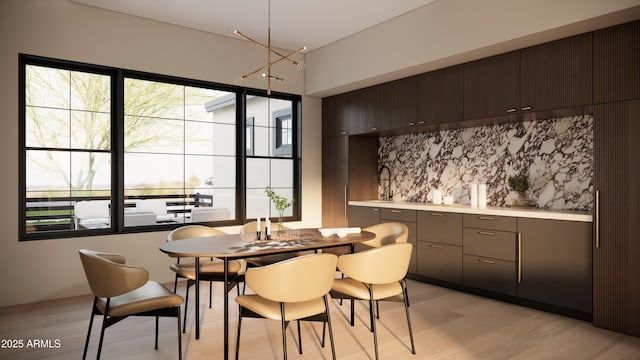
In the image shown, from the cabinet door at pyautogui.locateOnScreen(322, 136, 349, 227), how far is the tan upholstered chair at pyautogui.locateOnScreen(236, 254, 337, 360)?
3.51 meters

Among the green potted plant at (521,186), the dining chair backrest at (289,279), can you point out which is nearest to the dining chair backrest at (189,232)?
the dining chair backrest at (289,279)

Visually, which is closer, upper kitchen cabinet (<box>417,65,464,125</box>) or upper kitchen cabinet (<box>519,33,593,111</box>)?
upper kitchen cabinet (<box>519,33,593,111</box>)

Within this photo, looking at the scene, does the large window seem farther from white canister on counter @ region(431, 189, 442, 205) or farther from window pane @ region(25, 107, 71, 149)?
white canister on counter @ region(431, 189, 442, 205)

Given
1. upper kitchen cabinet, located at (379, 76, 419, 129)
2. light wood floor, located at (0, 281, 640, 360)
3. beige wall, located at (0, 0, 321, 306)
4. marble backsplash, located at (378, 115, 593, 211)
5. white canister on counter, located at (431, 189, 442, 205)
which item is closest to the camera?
light wood floor, located at (0, 281, 640, 360)

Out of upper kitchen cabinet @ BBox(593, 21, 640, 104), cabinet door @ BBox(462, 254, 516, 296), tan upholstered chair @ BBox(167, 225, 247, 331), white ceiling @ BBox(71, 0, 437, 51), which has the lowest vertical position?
cabinet door @ BBox(462, 254, 516, 296)

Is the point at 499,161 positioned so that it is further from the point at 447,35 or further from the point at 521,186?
the point at 447,35

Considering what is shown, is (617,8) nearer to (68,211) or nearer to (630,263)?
(630,263)

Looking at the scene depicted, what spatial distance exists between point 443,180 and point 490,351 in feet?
9.21

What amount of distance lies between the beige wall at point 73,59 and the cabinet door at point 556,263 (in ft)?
13.1

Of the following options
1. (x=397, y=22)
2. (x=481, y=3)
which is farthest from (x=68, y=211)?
(x=481, y=3)

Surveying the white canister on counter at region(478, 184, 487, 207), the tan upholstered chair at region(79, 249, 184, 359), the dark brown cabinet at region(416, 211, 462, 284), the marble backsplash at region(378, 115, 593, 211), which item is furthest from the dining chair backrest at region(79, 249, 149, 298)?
the marble backsplash at region(378, 115, 593, 211)

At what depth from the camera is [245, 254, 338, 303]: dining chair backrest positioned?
2.46m

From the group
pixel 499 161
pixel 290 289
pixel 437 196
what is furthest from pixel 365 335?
pixel 499 161

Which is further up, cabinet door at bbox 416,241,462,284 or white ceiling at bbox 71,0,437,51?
white ceiling at bbox 71,0,437,51
